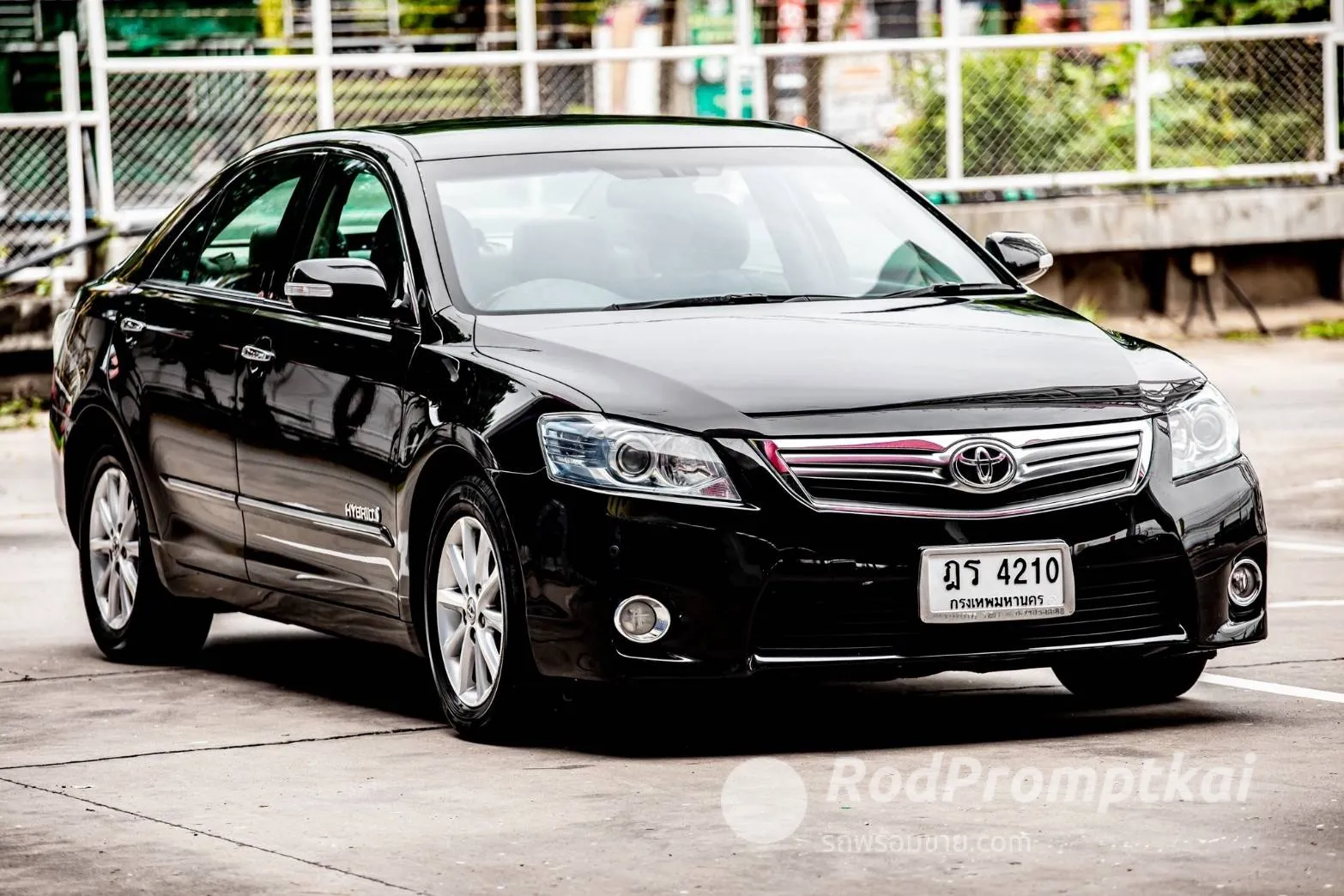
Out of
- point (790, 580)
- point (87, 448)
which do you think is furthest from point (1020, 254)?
point (87, 448)

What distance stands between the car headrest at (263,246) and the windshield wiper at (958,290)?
1.93m

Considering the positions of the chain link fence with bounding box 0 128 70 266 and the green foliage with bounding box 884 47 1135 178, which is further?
the green foliage with bounding box 884 47 1135 178

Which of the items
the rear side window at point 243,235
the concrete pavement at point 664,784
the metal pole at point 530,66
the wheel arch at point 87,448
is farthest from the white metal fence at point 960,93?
the concrete pavement at point 664,784

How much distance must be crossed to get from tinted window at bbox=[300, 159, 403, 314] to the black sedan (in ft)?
0.04

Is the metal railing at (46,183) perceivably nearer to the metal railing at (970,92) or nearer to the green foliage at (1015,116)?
the metal railing at (970,92)

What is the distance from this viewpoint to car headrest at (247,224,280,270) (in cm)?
840

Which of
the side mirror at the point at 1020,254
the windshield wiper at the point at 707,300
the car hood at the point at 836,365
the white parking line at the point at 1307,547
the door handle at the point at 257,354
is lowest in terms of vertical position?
the white parking line at the point at 1307,547

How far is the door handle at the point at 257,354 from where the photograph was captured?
26.2 feet

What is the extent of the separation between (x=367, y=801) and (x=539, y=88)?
1412 centimetres

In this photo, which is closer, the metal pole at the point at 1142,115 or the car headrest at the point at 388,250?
the car headrest at the point at 388,250

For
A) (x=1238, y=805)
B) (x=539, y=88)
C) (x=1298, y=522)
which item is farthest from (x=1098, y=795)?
(x=539, y=88)

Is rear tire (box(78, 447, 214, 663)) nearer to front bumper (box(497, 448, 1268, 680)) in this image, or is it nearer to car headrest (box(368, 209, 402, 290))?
car headrest (box(368, 209, 402, 290))

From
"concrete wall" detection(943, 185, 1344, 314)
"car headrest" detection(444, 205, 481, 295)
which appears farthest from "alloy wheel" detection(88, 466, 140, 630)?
"concrete wall" detection(943, 185, 1344, 314)

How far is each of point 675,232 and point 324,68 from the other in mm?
12019
